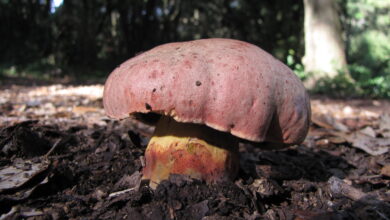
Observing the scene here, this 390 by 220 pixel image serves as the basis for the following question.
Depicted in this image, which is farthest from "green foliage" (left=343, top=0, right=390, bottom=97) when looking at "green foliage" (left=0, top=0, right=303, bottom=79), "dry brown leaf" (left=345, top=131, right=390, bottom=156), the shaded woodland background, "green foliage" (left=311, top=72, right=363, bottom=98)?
"dry brown leaf" (left=345, top=131, right=390, bottom=156)

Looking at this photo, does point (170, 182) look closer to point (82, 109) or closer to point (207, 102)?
point (207, 102)

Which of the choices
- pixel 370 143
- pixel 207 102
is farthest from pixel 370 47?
pixel 207 102

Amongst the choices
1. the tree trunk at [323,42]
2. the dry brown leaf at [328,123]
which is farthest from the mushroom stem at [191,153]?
the tree trunk at [323,42]

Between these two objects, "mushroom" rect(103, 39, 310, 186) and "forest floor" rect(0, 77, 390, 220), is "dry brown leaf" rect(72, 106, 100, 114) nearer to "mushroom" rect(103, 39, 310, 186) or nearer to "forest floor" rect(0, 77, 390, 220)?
"forest floor" rect(0, 77, 390, 220)

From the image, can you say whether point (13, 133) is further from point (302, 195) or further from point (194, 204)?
point (302, 195)

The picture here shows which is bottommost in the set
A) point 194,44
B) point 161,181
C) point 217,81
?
point 161,181

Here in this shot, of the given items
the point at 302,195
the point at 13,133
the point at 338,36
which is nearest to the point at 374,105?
the point at 338,36
